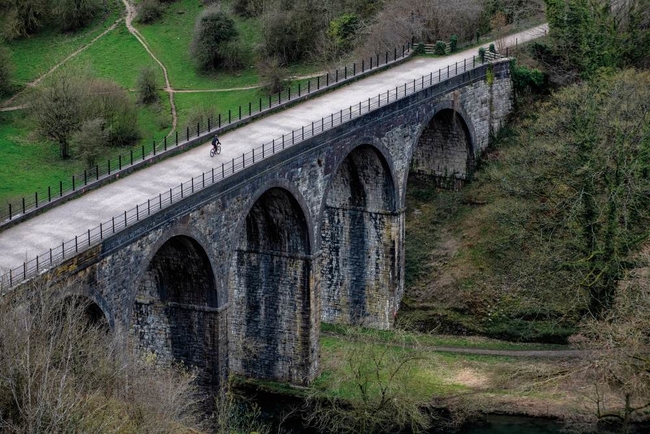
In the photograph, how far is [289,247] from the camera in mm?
62594

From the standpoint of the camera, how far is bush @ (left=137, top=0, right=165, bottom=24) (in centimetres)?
11069

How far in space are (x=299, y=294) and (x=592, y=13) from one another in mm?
29392

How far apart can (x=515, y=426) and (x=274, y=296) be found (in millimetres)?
13412

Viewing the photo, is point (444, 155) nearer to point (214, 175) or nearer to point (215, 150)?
point (215, 150)

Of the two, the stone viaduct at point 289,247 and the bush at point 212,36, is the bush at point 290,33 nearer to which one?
the bush at point 212,36

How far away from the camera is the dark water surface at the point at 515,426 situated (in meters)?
59.4

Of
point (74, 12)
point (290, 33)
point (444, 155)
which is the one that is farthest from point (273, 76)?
point (74, 12)

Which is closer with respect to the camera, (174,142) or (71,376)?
(71,376)

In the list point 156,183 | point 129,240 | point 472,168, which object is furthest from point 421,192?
point 129,240

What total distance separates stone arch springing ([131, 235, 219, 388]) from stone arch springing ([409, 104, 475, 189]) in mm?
25331

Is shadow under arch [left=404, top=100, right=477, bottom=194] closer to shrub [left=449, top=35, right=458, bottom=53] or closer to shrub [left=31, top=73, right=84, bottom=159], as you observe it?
shrub [left=449, top=35, right=458, bottom=53]

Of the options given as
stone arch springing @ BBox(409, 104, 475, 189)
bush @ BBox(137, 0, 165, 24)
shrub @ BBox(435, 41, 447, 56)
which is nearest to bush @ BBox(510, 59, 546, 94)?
shrub @ BBox(435, 41, 447, 56)

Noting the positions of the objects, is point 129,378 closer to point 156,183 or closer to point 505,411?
point 156,183

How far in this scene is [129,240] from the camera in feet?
159
